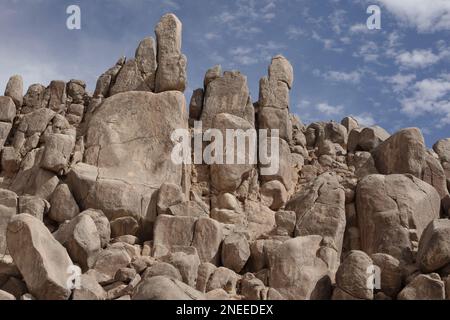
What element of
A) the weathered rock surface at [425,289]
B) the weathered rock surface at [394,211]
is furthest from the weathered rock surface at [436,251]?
the weathered rock surface at [394,211]

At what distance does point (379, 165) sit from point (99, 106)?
10.4m

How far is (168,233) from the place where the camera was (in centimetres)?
2061

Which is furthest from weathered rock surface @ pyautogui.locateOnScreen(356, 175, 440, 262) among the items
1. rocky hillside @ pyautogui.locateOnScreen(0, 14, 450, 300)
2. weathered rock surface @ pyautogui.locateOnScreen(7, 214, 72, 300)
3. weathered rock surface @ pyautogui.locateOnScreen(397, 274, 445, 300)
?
weathered rock surface @ pyautogui.locateOnScreen(7, 214, 72, 300)

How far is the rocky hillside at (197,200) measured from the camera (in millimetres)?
17156

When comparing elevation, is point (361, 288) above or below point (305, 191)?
below

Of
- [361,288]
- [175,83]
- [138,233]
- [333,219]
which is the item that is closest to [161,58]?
[175,83]

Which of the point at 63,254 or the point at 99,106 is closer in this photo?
the point at 63,254

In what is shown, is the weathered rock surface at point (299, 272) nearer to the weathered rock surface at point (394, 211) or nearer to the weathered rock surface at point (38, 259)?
the weathered rock surface at point (394, 211)

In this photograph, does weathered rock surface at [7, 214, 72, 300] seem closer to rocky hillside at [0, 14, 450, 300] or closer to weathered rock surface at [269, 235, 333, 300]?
rocky hillside at [0, 14, 450, 300]

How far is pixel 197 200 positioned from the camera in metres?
23.3

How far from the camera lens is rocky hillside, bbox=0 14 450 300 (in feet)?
56.3

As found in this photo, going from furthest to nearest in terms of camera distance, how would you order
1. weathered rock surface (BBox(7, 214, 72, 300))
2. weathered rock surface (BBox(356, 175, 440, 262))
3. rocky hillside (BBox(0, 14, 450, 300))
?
weathered rock surface (BBox(356, 175, 440, 262))
rocky hillside (BBox(0, 14, 450, 300))
weathered rock surface (BBox(7, 214, 72, 300))

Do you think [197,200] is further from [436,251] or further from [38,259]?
[436,251]
